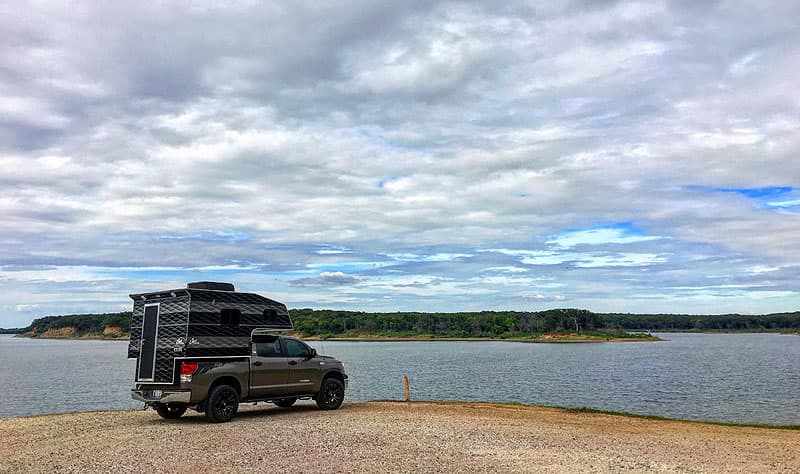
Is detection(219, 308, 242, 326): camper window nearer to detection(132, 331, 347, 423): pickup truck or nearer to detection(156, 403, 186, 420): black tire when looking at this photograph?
detection(132, 331, 347, 423): pickup truck

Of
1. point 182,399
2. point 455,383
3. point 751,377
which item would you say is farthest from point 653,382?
point 182,399

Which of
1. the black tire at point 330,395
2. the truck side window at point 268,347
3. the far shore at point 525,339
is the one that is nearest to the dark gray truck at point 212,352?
the truck side window at point 268,347

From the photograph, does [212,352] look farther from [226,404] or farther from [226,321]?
[226,404]

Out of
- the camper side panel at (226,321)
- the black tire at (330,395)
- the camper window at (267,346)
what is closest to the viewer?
the camper side panel at (226,321)

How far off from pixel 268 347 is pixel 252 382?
1059mm

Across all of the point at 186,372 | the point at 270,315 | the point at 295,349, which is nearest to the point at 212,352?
the point at 186,372

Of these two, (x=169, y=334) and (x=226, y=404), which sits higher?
(x=169, y=334)

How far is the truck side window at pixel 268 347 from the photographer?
16578 mm

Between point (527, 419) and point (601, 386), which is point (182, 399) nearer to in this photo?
point (527, 419)

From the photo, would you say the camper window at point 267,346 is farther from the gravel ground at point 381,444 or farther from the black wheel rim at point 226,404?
the gravel ground at point 381,444

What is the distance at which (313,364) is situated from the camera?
17578mm

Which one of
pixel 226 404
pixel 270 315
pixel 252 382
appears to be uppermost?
pixel 270 315

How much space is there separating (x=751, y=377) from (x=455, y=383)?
2345 centimetres

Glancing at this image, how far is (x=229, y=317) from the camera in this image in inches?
623
